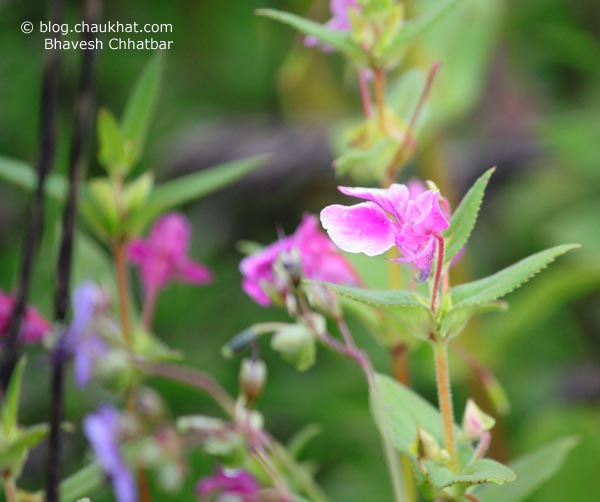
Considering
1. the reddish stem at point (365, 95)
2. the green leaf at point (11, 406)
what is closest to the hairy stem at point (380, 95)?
the reddish stem at point (365, 95)

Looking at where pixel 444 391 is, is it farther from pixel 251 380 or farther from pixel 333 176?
pixel 333 176

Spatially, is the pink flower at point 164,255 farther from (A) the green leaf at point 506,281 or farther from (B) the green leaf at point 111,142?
(A) the green leaf at point 506,281

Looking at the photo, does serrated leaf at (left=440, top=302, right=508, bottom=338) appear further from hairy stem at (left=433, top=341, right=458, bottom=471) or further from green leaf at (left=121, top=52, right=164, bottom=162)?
green leaf at (left=121, top=52, right=164, bottom=162)

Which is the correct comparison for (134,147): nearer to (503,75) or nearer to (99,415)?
(99,415)

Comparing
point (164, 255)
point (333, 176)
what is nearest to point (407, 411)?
point (164, 255)

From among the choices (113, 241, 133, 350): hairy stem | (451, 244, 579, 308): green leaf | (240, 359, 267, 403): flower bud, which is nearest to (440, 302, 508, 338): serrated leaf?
(451, 244, 579, 308): green leaf
